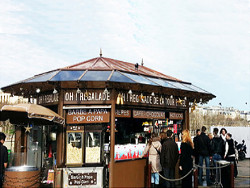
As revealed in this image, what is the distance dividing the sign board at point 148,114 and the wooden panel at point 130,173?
157 cm

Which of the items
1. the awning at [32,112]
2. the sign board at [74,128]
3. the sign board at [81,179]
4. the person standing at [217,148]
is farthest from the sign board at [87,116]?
the person standing at [217,148]

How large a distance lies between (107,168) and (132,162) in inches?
34.6

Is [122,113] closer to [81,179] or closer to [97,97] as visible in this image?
[97,97]

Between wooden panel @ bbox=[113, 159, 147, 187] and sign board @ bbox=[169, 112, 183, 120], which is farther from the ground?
sign board @ bbox=[169, 112, 183, 120]

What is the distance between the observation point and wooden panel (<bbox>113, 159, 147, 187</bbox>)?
31.3 feet

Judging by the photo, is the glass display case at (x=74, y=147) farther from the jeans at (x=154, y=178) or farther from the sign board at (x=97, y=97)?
the jeans at (x=154, y=178)

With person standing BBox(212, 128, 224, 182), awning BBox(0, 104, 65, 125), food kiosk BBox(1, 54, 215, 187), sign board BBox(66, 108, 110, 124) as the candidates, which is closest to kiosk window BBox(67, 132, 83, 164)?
Answer: food kiosk BBox(1, 54, 215, 187)

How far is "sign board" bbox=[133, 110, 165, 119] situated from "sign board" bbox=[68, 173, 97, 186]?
259cm

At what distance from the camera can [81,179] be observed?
9484 mm

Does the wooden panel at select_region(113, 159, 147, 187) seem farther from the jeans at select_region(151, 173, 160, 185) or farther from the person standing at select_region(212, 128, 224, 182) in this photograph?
the person standing at select_region(212, 128, 224, 182)

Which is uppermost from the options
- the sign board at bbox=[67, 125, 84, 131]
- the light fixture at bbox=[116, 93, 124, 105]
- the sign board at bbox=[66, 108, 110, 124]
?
the light fixture at bbox=[116, 93, 124, 105]

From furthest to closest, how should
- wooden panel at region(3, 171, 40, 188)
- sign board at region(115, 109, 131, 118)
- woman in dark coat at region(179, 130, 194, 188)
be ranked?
1. sign board at region(115, 109, 131, 118)
2. woman in dark coat at region(179, 130, 194, 188)
3. wooden panel at region(3, 171, 40, 188)

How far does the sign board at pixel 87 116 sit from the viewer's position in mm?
9766

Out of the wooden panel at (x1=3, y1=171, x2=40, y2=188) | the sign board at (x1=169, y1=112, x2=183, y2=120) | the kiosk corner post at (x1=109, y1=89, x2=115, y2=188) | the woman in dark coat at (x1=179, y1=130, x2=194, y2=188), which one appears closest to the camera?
the wooden panel at (x1=3, y1=171, x2=40, y2=188)
